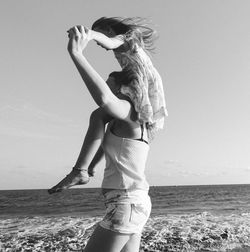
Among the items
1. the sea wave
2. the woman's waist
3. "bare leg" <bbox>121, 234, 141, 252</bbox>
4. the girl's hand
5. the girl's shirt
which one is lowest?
the sea wave

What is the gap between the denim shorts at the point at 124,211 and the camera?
4.63 feet

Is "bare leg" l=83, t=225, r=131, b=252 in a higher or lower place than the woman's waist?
lower

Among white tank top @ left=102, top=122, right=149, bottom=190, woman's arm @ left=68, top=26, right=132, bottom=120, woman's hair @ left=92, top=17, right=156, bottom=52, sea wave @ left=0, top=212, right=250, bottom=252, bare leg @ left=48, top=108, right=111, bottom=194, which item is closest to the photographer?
woman's arm @ left=68, top=26, right=132, bottom=120

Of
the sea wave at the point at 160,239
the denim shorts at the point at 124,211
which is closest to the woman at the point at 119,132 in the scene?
the denim shorts at the point at 124,211

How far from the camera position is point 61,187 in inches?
51.5

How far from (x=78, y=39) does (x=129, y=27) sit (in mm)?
488

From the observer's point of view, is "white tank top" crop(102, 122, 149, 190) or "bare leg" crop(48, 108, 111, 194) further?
"white tank top" crop(102, 122, 149, 190)

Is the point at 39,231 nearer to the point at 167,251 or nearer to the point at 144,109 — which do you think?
the point at 167,251

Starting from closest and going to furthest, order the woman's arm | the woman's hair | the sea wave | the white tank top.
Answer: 1. the woman's arm
2. the white tank top
3. the woman's hair
4. the sea wave

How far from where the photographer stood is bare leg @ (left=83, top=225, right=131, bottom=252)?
4.59 feet

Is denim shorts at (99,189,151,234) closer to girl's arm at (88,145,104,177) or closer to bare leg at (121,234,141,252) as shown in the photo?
bare leg at (121,234,141,252)

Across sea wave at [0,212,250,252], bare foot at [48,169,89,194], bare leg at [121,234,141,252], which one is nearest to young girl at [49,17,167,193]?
bare foot at [48,169,89,194]

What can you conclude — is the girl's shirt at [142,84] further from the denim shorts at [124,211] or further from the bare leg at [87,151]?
the denim shorts at [124,211]

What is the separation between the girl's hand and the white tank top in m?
0.41
